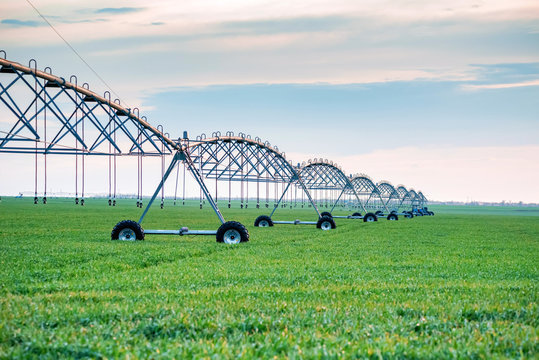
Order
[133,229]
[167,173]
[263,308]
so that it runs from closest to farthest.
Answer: [263,308] → [133,229] → [167,173]

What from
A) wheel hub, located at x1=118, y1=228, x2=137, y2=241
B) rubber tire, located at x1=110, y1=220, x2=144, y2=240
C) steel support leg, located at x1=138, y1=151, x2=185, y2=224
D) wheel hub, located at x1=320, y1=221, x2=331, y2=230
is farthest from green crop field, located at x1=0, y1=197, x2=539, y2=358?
wheel hub, located at x1=320, y1=221, x2=331, y2=230

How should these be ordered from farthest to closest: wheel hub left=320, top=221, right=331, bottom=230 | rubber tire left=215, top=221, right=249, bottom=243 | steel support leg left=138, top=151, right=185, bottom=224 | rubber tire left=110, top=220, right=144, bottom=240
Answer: wheel hub left=320, top=221, right=331, bottom=230 → steel support leg left=138, top=151, right=185, bottom=224 → rubber tire left=110, top=220, right=144, bottom=240 → rubber tire left=215, top=221, right=249, bottom=243

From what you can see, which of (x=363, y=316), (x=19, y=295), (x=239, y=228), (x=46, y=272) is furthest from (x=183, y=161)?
(x=363, y=316)

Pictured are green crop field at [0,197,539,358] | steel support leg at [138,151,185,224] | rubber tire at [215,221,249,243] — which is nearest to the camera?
green crop field at [0,197,539,358]

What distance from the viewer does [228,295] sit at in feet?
30.6

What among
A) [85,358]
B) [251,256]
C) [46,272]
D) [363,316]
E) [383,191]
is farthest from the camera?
[383,191]

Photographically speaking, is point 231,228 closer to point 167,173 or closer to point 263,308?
point 167,173

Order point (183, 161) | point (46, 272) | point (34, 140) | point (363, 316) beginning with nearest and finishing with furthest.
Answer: point (363, 316), point (46, 272), point (34, 140), point (183, 161)

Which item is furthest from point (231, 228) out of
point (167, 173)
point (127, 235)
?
point (127, 235)

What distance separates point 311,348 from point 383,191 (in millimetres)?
90737

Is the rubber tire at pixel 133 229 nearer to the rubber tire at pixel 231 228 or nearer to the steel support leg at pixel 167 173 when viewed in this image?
the steel support leg at pixel 167 173

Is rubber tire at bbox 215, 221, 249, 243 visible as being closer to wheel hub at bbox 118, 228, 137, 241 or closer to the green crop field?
wheel hub at bbox 118, 228, 137, 241

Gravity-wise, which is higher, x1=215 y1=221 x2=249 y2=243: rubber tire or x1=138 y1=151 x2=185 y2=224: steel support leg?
x1=138 y1=151 x2=185 y2=224: steel support leg

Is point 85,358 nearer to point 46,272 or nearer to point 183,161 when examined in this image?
point 46,272
